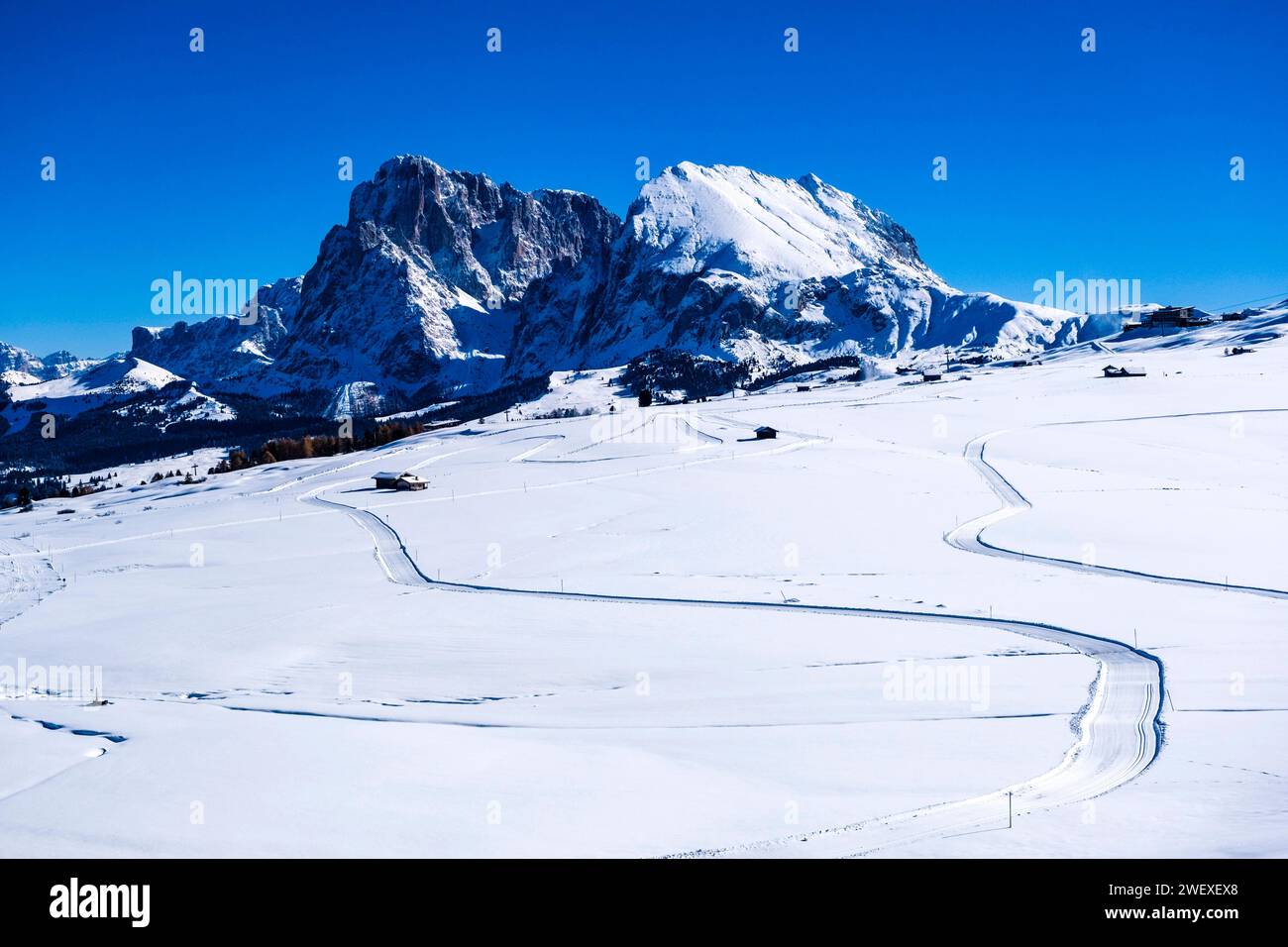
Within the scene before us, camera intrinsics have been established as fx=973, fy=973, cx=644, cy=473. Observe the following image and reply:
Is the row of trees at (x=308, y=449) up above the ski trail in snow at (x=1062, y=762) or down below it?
above

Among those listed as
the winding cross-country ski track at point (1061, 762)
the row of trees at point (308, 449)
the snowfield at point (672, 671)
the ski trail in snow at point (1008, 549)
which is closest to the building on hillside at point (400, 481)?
the snowfield at point (672, 671)

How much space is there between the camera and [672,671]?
76.3ft

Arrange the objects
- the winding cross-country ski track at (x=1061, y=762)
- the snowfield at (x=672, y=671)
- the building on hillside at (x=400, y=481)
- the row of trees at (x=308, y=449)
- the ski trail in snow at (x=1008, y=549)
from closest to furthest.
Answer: the winding cross-country ski track at (x=1061, y=762) → the snowfield at (x=672, y=671) → the ski trail in snow at (x=1008, y=549) → the building on hillside at (x=400, y=481) → the row of trees at (x=308, y=449)

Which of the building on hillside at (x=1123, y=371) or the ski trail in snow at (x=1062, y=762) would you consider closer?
the ski trail in snow at (x=1062, y=762)

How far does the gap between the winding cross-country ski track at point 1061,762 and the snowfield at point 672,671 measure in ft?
0.32

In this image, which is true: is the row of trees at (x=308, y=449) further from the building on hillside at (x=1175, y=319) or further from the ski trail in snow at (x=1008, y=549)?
the building on hillside at (x=1175, y=319)

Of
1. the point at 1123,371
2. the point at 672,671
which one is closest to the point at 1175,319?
the point at 1123,371

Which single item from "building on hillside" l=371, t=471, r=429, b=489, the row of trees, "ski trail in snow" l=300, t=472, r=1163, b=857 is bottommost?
"ski trail in snow" l=300, t=472, r=1163, b=857

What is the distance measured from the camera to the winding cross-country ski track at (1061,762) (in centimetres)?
1282

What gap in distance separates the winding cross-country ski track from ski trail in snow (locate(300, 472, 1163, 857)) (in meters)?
0.01

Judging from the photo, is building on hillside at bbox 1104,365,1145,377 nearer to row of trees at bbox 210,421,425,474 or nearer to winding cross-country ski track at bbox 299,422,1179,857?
row of trees at bbox 210,421,425,474

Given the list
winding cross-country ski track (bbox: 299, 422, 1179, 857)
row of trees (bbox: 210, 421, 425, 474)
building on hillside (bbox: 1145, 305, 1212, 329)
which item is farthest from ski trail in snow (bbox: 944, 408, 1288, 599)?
building on hillside (bbox: 1145, 305, 1212, 329)

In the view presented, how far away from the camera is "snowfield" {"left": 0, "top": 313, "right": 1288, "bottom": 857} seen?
1380cm
